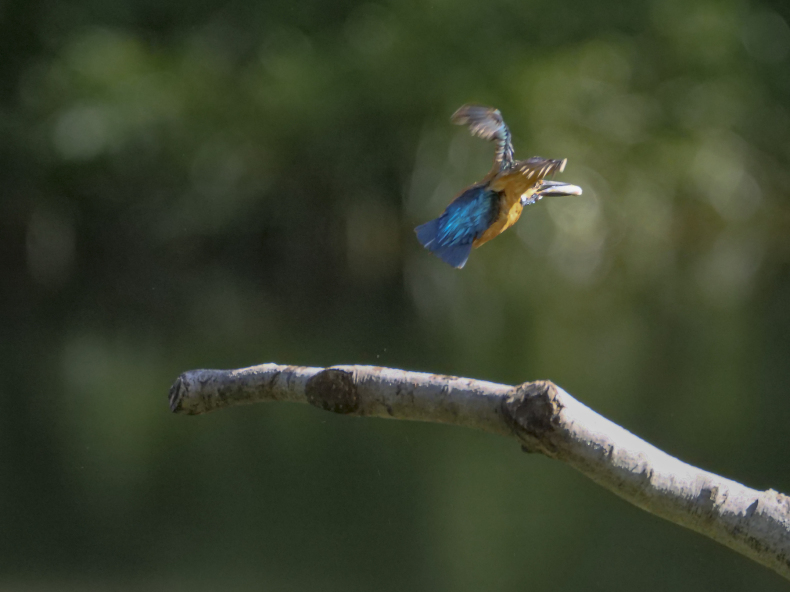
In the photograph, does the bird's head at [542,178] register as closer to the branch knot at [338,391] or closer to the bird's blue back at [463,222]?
the bird's blue back at [463,222]

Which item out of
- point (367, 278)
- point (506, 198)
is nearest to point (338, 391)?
point (506, 198)

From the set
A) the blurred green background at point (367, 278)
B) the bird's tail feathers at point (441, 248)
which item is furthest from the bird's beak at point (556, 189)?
the blurred green background at point (367, 278)

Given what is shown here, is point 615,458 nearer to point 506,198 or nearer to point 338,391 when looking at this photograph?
point 338,391

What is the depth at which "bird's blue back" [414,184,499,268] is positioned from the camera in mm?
1441

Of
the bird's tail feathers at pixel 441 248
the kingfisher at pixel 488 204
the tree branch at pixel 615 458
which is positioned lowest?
the tree branch at pixel 615 458

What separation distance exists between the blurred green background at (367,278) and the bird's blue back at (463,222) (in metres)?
1.82

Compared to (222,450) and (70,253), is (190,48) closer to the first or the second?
(70,253)

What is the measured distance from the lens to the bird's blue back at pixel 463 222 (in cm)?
144

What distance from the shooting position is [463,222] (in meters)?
1.46

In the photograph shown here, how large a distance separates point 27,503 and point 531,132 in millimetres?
6415

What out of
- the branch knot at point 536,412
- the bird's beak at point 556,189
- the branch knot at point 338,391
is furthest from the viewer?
the bird's beak at point 556,189

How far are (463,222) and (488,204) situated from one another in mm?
40

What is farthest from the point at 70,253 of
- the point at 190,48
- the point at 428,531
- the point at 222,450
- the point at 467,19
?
the point at 428,531

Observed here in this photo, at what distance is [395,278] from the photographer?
8797 mm
